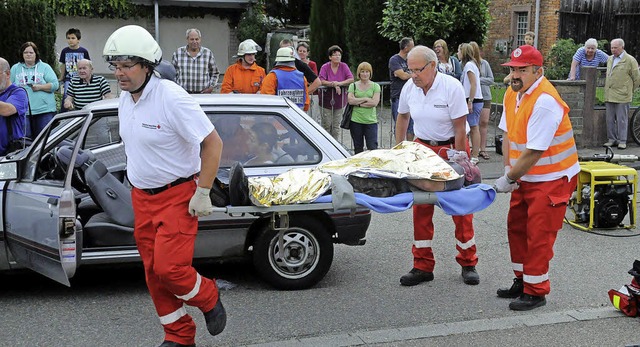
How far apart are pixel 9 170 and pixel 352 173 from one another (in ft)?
8.39

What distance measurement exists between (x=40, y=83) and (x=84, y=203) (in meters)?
4.90

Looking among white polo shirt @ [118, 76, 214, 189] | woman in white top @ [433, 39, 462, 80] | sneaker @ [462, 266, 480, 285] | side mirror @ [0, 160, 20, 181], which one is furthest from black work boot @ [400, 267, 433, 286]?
woman in white top @ [433, 39, 462, 80]

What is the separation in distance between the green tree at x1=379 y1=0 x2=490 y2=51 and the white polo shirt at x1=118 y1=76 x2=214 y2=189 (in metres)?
14.6

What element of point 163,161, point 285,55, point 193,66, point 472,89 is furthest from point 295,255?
point 472,89

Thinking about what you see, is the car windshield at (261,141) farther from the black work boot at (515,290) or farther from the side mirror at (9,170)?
the black work boot at (515,290)

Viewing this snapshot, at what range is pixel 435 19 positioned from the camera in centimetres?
1867

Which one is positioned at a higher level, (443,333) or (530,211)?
(530,211)

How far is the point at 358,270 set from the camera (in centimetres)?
705

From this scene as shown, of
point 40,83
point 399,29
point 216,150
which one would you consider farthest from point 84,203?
point 399,29

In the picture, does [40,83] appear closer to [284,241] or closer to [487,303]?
[284,241]

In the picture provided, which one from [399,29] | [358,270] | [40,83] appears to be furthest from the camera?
[399,29]

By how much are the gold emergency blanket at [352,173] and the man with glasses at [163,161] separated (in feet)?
2.10

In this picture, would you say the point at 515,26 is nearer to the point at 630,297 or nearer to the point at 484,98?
the point at 484,98

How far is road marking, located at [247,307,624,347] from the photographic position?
5.32 m
